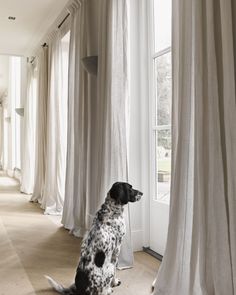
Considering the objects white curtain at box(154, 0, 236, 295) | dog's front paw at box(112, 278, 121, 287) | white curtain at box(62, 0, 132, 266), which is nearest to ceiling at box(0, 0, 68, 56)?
white curtain at box(62, 0, 132, 266)

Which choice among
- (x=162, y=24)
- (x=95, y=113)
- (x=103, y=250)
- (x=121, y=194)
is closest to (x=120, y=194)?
(x=121, y=194)

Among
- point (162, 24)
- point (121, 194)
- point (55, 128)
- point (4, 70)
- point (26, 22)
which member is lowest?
point (121, 194)

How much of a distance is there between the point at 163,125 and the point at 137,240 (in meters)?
1.11

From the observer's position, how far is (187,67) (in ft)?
6.56

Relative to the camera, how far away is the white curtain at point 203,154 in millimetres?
1638

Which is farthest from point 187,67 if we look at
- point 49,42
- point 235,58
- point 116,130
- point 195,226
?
point 49,42

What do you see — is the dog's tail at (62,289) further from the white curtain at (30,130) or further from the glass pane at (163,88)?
the white curtain at (30,130)

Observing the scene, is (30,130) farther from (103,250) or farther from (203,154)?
(203,154)

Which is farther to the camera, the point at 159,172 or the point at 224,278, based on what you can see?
the point at 159,172

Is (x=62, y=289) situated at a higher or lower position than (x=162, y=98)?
lower

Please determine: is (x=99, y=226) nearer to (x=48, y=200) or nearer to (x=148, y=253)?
(x=148, y=253)

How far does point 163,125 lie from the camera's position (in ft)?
10.0

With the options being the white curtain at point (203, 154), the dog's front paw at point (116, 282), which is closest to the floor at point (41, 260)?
the dog's front paw at point (116, 282)

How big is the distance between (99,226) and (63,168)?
2.87 m
